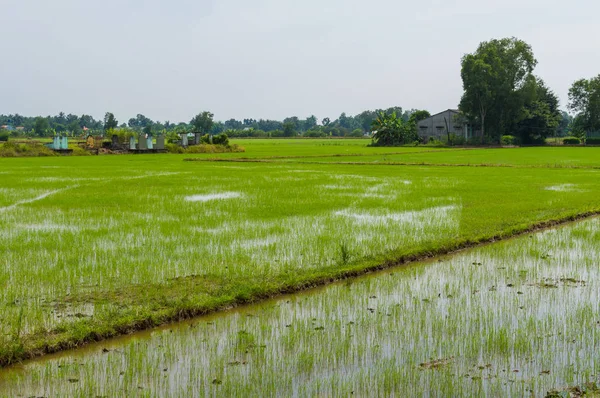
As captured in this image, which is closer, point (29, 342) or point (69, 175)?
point (29, 342)

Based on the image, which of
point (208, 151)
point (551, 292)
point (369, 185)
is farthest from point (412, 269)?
point (208, 151)

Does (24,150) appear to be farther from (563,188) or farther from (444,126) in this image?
(444,126)

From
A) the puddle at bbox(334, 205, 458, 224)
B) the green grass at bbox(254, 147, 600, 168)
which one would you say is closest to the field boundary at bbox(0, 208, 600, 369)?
the puddle at bbox(334, 205, 458, 224)

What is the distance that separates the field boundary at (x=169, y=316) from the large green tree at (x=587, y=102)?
76.0 meters

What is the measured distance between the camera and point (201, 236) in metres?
11.2

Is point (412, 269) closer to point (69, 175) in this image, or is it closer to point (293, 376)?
point (293, 376)

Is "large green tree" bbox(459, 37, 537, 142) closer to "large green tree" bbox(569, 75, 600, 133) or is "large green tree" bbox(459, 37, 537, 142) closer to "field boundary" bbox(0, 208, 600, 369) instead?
"large green tree" bbox(569, 75, 600, 133)

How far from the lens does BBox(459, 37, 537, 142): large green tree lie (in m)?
64.7

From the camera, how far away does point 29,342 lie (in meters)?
5.66

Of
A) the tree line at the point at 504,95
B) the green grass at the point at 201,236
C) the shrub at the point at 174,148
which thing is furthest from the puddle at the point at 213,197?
the tree line at the point at 504,95

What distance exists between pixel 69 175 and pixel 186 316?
2200 centimetres

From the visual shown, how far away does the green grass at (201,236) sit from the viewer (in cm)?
673

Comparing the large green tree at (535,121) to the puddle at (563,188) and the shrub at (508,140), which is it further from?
Answer: the puddle at (563,188)

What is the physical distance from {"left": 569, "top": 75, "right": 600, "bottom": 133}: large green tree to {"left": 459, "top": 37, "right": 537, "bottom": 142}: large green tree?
14624 millimetres
